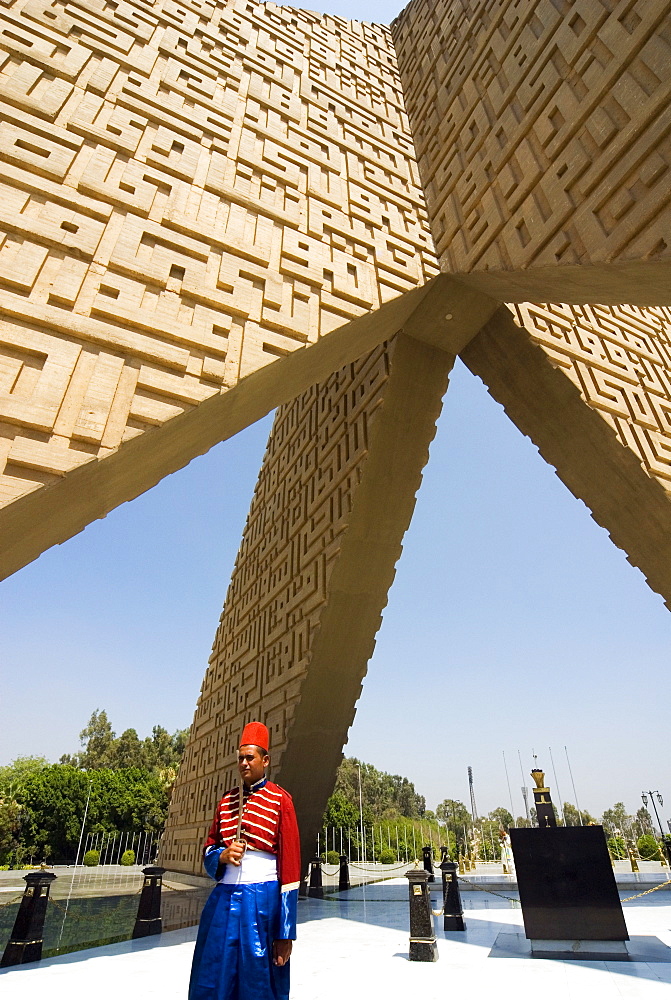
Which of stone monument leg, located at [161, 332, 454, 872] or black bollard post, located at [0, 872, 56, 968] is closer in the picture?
black bollard post, located at [0, 872, 56, 968]

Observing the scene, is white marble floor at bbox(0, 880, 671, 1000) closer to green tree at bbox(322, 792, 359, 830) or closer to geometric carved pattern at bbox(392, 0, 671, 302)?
geometric carved pattern at bbox(392, 0, 671, 302)

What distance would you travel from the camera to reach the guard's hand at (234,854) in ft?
7.27

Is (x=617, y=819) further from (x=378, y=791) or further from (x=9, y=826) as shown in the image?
(x=9, y=826)

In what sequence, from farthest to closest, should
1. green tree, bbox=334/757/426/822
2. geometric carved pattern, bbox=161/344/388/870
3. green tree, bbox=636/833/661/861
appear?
green tree, bbox=334/757/426/822
green tree, bbox=636/833/661/861
geometric carved pattern, bbox=161/344/388/870

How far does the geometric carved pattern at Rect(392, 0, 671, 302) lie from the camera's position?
3725 millimetres

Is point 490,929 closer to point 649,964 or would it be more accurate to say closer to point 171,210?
point 649,964

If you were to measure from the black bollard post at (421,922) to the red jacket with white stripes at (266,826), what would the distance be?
91.8 inches

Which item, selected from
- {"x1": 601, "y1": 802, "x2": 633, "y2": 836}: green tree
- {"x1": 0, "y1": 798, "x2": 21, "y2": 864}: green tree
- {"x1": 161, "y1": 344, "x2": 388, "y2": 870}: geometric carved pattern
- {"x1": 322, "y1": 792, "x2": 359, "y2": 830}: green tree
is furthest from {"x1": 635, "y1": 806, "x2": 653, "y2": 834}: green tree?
{"x1": 161, "y1": 344, "x2": 388, "y2": 870}: geometric carved pattern

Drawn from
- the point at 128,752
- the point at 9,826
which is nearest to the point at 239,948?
the point at 9,826

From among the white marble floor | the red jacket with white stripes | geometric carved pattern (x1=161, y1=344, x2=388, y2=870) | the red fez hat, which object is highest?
geometric carved pattern (x1=161, y1=344, x2=388, y2=870)

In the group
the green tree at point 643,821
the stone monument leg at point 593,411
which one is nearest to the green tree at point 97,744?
the stone monument leg at point 593,411

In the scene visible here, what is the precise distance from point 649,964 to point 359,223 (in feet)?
21.1

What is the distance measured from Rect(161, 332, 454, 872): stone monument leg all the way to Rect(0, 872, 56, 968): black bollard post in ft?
9.20

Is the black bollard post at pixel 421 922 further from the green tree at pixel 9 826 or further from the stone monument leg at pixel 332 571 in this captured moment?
the green tree at pixel 9 826
